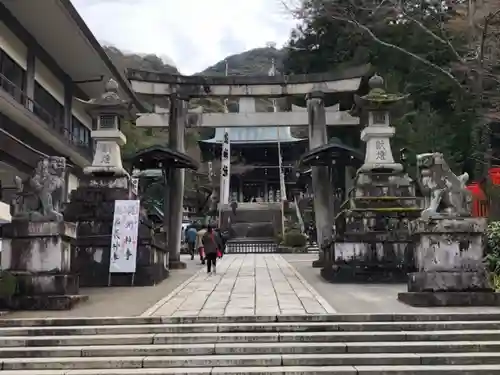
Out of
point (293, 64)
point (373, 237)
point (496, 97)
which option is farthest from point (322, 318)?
point (293, 64)

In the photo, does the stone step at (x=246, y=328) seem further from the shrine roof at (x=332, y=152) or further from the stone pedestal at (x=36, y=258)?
the shrine roof at (x=332, y=152)

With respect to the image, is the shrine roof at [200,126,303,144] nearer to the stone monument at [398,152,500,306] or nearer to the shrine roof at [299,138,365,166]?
the shrine roof at [299,138,365,166]

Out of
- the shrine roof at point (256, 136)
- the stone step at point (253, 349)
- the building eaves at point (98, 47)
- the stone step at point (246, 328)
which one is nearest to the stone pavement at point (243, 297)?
the stone step at point (246, 328)

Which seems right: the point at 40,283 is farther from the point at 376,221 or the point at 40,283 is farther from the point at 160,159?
the point at 160,159

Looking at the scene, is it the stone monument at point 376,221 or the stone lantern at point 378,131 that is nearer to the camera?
the stone monument at point 376,221

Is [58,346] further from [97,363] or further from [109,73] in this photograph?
[109,73]

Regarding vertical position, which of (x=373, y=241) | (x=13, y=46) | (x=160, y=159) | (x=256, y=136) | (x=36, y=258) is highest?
(x=256, y=136)

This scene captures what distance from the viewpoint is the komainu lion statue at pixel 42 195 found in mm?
9859

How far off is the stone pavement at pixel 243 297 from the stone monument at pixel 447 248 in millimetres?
1790

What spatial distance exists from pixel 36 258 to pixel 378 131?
9512mm

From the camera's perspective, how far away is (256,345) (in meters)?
7.29

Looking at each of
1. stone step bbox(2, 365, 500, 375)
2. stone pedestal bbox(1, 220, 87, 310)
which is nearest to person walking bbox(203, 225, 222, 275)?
stone pedestal bbox(1, 220, 87, 310)

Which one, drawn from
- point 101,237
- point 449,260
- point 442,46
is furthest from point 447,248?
point 442,46

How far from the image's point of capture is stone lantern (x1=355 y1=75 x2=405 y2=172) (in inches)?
597
